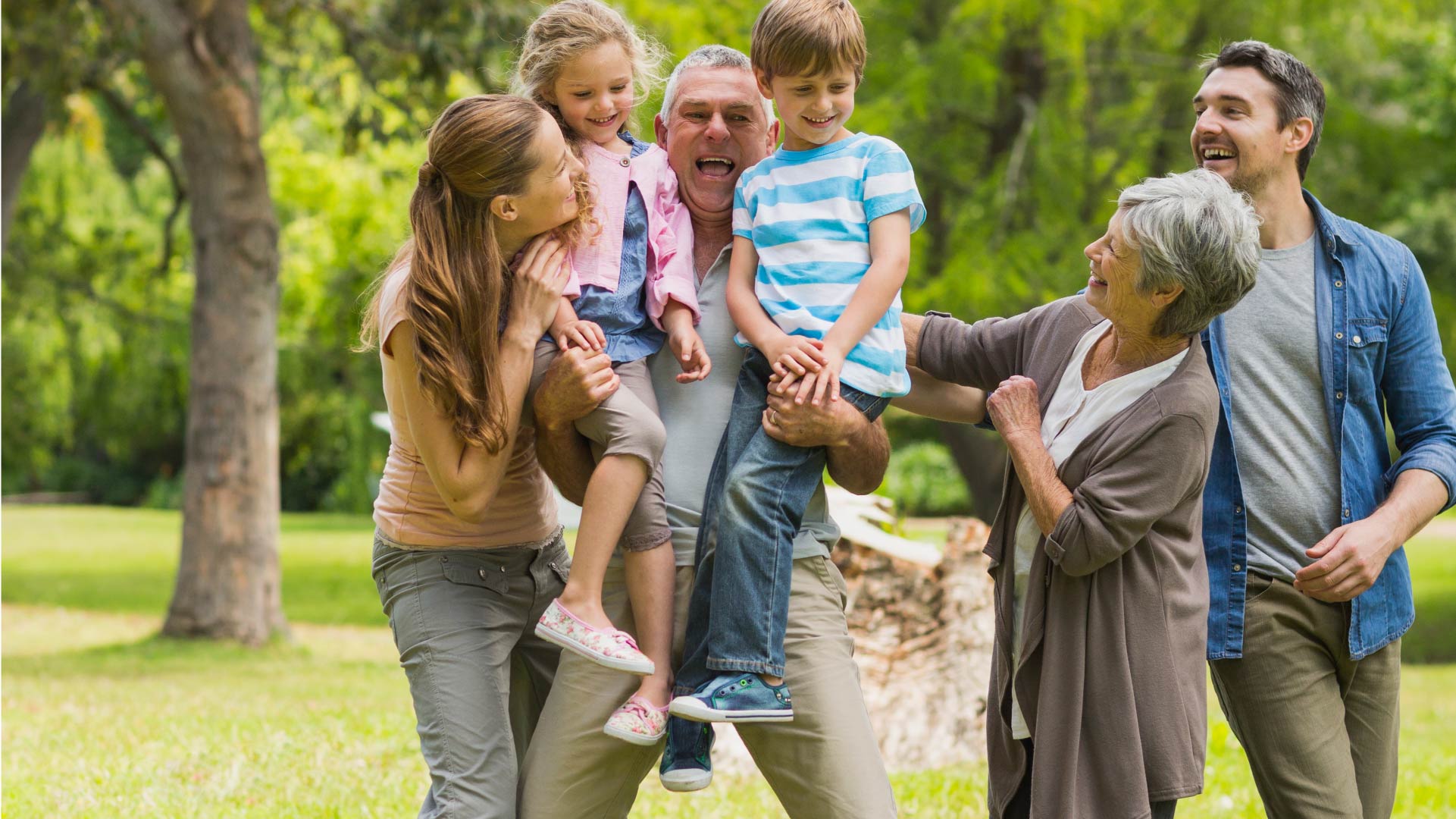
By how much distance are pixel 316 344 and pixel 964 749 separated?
20.6 metres

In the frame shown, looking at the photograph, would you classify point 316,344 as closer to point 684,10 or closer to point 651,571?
point 684,10

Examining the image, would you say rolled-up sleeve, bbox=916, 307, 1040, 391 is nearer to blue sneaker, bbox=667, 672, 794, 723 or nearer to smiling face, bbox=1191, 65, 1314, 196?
smiling face, bbox=1191, 65, 1314, 196

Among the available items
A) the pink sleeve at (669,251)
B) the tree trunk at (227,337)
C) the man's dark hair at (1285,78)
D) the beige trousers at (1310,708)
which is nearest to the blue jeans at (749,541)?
the pink sleeve at (669,251)

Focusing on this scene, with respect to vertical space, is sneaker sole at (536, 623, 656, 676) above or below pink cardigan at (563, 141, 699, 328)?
below

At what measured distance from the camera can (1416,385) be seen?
335cm

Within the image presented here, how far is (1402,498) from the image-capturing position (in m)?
3.18

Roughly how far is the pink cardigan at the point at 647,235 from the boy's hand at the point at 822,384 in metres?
0.36

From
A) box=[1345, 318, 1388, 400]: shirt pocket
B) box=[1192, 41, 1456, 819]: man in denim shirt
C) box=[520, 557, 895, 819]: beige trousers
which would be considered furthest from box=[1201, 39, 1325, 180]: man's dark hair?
box=[520, 557, 895, 819]: beige trousers

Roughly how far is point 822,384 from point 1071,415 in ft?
1.88

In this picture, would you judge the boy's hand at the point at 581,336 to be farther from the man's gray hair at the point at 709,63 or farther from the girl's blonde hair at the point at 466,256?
the man's gray hair at the point at 709,63

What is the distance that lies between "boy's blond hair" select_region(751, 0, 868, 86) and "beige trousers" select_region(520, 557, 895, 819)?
1073 mm

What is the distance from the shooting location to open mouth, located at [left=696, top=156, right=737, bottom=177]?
3094 mm

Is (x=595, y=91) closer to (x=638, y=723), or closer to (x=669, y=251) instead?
(x=669, y=251)

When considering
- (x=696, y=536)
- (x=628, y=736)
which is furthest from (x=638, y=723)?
(x=696, y=536)
